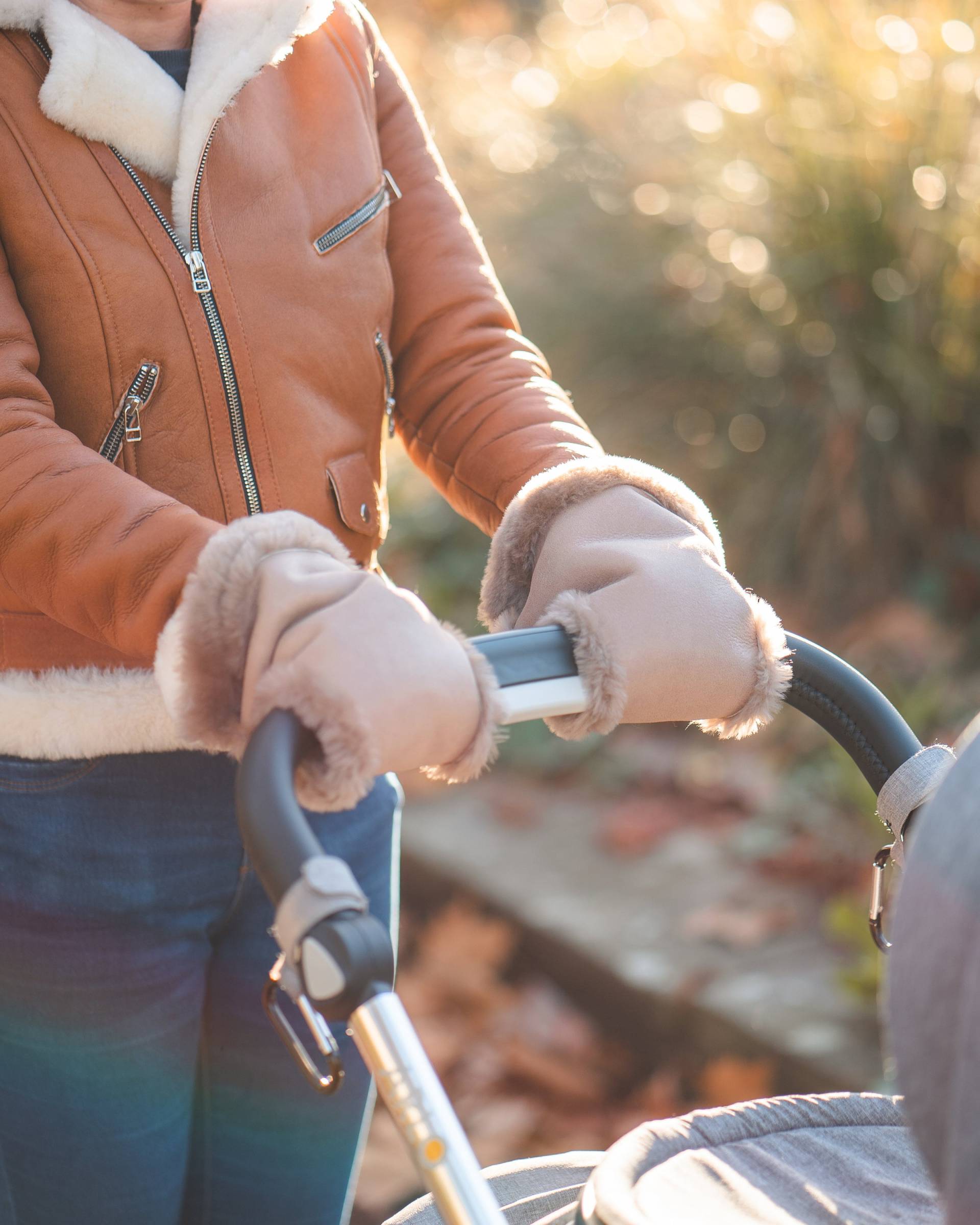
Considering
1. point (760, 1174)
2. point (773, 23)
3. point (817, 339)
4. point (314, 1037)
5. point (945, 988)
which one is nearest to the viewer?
point (945, 988)

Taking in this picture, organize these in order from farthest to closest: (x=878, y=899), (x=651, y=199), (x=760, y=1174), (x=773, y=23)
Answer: (x=651, y=199)
(x=773, y=23)
(x=878, y=899)
(x=760, y=1174)

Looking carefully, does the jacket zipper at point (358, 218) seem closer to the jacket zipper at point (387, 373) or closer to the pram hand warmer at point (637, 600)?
the jacket zipper at point (387, 373)

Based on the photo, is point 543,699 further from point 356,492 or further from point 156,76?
point 156,76

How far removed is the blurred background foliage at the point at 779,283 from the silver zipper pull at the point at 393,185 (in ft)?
8.00

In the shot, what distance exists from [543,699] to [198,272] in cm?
54

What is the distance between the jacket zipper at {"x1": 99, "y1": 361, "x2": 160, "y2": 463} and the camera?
44.4 inches

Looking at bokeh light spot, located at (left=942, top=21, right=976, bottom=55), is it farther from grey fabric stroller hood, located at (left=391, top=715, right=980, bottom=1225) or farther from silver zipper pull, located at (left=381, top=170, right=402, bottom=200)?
grey fabric stroller hood, located at (left=391, top=715, right=980, bottom=1225)

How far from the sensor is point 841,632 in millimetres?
3504

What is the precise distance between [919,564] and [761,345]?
789 mm

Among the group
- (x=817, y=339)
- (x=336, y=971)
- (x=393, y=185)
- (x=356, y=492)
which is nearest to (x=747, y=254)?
(x=817, y=339)

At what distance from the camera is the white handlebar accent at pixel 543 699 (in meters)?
0.87

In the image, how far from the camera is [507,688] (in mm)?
873

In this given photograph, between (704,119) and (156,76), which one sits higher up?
(156,76)

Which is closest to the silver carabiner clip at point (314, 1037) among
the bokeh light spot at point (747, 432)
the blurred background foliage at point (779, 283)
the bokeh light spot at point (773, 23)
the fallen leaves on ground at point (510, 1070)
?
the fallen leaves on ground at point (510, 1070)
